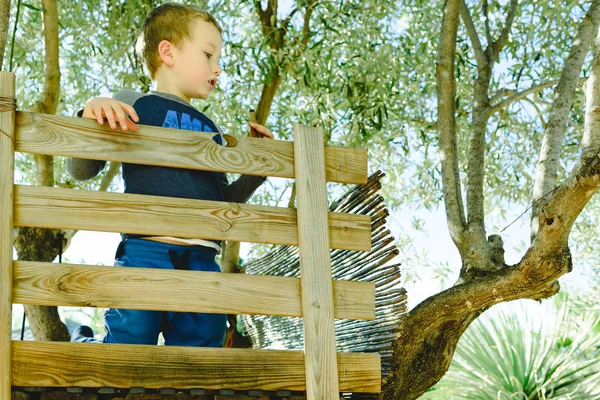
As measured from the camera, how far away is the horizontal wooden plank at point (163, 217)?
7.58ft

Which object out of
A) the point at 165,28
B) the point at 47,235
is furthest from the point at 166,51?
the point at 47,235

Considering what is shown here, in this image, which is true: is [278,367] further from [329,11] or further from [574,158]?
[574,158]

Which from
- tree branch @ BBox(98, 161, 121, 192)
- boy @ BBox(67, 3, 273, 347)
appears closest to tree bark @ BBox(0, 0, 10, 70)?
boy @ BBox(67, 3, 273, 347)

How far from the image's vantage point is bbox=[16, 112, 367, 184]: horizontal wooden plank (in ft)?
7.79

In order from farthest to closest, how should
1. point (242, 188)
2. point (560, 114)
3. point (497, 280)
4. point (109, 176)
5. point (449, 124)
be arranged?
point (109, 176) → point (449, 124) → point (560, 114) → point (497, 280) → point (242, 188)

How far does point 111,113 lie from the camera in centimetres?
240

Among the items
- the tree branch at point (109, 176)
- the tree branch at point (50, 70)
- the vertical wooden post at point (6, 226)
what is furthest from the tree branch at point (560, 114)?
the tree branch at point (109, 176)

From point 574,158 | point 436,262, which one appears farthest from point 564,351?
point 574,158

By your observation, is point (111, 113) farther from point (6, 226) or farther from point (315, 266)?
point (315, 266)

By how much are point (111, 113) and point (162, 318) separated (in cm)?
83

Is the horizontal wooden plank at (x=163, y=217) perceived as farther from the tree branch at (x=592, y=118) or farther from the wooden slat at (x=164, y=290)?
the tree branch at (x=592, y=118)

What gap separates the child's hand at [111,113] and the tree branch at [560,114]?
6.59ft

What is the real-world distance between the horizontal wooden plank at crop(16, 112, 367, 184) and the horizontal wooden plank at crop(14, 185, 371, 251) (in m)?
0.12

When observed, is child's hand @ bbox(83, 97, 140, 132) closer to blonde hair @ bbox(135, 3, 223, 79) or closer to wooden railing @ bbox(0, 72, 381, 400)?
wooden railing @ bbox(0, 72, 381, 400)
